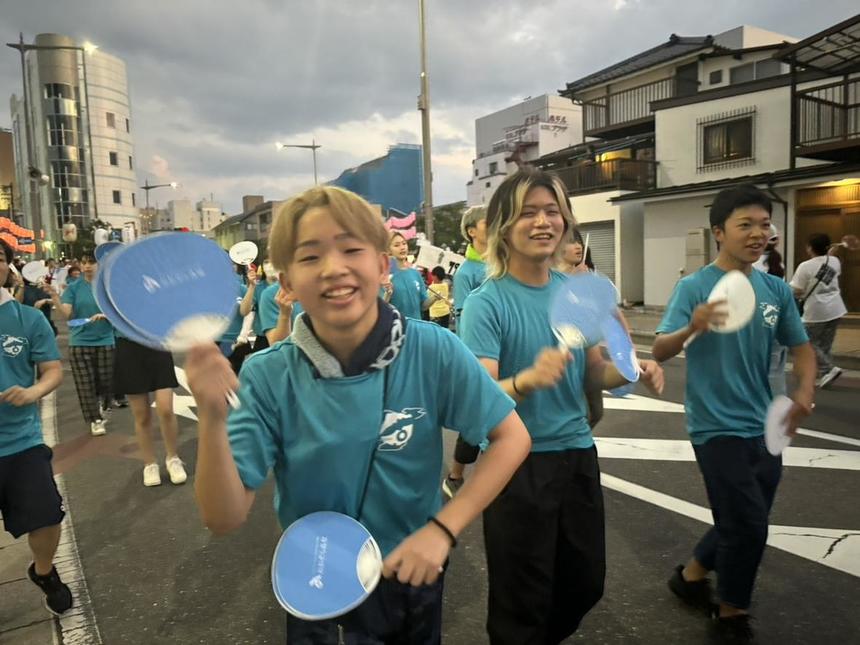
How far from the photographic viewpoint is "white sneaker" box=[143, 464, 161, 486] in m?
4.84

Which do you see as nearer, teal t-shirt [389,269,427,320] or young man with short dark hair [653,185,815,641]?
young man with short dark hair [653,185,815,641]

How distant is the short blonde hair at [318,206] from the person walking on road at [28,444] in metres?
→ 2.07

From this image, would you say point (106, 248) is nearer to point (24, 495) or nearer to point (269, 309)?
point (24, 495)

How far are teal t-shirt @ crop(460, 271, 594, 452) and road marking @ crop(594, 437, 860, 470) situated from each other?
2.91m

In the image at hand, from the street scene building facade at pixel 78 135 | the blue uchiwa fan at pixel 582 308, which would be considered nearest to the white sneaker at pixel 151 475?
the blue uchiwa fan at pixel 582 308

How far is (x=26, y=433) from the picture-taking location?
2904 mm

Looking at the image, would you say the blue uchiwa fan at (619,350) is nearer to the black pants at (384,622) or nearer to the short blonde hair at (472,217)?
the black pants at (384,622)

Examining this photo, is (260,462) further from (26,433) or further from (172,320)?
(26,433)

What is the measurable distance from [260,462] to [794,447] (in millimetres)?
5138

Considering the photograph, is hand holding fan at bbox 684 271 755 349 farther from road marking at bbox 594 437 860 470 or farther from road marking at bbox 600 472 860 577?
road marking at bbox 594 437 860 470

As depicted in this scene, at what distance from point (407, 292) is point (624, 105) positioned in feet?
65.7

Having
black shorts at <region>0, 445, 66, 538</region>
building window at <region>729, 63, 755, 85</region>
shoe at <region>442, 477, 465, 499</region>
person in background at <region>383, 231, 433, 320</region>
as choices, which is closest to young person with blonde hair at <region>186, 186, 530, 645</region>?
black shorts at <region>0, 445, 66, 538</region>

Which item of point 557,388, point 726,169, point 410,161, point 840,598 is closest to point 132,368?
point 557,388

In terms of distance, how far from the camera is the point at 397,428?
150 cm
